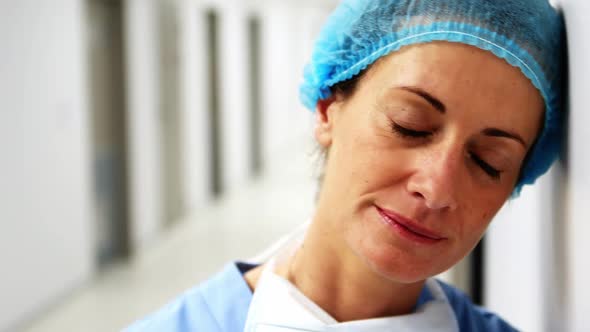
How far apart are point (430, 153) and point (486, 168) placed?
0.32ft

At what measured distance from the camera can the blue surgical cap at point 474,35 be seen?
0.80 metres

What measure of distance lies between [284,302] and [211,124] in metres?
6.42

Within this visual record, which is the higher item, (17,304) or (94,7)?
(94,7)

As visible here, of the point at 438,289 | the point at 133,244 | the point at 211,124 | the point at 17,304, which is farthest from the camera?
the point at 211,124

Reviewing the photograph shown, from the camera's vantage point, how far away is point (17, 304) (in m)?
3.29

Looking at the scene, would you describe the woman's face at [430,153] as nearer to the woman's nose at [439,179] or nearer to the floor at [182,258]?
the woman's nose at [439,179]

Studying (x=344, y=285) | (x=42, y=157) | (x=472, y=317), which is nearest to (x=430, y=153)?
(x=344, y=285)

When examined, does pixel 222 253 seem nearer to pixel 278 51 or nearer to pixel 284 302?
pixel 284 302

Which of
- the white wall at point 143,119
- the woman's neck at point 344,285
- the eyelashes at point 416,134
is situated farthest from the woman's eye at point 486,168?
the white wall at point 143,119

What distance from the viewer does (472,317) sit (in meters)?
1.07

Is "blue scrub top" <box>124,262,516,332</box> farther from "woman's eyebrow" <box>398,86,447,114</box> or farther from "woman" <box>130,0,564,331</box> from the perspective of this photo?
"woman's eyebrow" <box>398,86,447,114</box>

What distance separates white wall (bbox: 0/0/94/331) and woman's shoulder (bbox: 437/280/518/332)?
9.05 ft

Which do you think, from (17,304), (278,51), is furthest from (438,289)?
(278,51)

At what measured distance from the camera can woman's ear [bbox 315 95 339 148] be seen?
3.17ft
